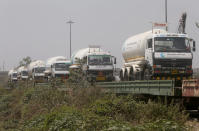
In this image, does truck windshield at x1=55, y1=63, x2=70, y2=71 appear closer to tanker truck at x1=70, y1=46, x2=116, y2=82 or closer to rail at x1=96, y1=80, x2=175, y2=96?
tanker truck at x1=70, y1=46, x2=116, y2=82

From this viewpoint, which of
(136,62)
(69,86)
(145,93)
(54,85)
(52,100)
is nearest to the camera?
(145,93)

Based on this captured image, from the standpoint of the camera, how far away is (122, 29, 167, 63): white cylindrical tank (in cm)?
2484

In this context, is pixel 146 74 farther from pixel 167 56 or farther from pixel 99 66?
pixel 99 66

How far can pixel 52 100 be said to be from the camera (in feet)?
59.7

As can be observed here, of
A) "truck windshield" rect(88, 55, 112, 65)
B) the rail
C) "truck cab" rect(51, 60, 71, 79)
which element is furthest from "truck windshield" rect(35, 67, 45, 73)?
the rail

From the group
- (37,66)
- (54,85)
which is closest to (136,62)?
(54,85)

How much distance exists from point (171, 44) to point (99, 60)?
8.45 meters

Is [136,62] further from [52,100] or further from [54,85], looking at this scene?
[52,100]

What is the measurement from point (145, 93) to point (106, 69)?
13.1m

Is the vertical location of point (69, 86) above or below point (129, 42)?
below

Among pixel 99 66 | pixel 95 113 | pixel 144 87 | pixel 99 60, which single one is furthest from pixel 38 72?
pixel 95 113

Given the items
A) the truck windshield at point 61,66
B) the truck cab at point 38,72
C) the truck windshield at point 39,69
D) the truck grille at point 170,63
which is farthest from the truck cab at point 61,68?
the truck grille at point 170,63

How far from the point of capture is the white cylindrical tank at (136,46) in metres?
24.8

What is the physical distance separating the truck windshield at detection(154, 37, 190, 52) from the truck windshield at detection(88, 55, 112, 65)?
7.82 metres
